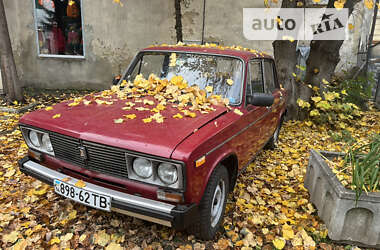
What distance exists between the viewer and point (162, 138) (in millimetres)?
2299

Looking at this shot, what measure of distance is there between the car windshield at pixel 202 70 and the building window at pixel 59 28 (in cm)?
653

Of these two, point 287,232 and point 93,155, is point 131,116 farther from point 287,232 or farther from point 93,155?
point 287,232

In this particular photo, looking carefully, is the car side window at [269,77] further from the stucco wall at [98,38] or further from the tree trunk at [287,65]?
the stucco wall at [98,38]

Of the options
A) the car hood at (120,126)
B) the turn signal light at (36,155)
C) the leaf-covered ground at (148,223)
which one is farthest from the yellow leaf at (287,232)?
the turn signal light at (36,155)

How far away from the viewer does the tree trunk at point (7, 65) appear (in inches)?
261

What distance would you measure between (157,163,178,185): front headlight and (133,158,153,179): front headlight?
0.32 ft

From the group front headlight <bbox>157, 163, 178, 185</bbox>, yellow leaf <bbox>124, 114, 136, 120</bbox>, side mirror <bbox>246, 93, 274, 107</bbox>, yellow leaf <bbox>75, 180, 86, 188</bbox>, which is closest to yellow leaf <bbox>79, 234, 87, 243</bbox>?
yellow leaf <bbox>75, 180, 86, 188</bbox>

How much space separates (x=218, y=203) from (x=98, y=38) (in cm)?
778

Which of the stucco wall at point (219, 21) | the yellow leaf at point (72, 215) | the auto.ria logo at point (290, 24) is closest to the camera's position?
the yellow leaf at point (72, 215)

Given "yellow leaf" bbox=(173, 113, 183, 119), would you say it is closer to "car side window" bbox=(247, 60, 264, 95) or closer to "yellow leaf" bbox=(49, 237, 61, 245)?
"car side window" bbox=(247, 60, 264, 95)

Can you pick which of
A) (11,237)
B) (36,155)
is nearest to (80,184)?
(36,155)

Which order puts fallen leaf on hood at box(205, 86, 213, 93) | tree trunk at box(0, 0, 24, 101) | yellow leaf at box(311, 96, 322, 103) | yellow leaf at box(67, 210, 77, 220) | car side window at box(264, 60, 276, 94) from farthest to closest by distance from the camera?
tree trunk at box(0, 0, 24, 101)
yellow leaf at box(311, 96, 322, 103)
car side window at box(264, 60, 276, 94)
fallen leaf on hood at box(205, 86, 213, 93)
yellow leaf at box(67, 210, 77, 220)

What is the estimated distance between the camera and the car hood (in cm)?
227

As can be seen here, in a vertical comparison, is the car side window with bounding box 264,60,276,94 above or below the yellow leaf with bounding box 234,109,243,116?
above
